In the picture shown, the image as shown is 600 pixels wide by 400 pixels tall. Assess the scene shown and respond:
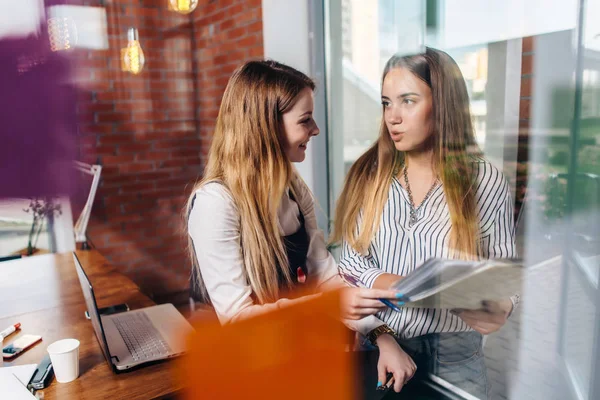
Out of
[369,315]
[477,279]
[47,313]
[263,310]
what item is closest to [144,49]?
[47,313]

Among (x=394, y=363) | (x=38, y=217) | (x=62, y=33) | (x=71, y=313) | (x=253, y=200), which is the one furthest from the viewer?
(x=38, y=217)

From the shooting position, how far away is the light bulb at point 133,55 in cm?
226

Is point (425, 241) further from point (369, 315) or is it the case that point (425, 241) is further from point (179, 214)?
point (179, 214)

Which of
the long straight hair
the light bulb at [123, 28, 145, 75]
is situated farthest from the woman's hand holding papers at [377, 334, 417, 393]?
the light bulb at [123, 28, 145, 75]

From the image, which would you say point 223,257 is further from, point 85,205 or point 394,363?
point 85,205

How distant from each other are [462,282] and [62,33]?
188cm

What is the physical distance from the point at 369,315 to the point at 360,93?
543 millimetres

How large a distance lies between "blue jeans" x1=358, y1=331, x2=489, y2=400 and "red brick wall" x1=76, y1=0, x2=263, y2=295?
4.95ft

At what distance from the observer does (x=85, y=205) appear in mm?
2260

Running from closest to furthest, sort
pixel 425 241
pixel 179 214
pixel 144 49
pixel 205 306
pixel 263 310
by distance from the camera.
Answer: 1. pixel 425 241
2. pixel 263 310
3. pixel 205 306
4. pixel 144 49
5. pixel 179 214

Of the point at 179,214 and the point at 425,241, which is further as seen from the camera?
the point at 179,214

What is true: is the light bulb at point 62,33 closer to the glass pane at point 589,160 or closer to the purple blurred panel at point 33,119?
the purple blurred panel at point 33,119

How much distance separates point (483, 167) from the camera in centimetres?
85

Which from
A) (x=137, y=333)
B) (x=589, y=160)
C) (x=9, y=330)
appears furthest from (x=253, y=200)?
(x=9, y=330)
